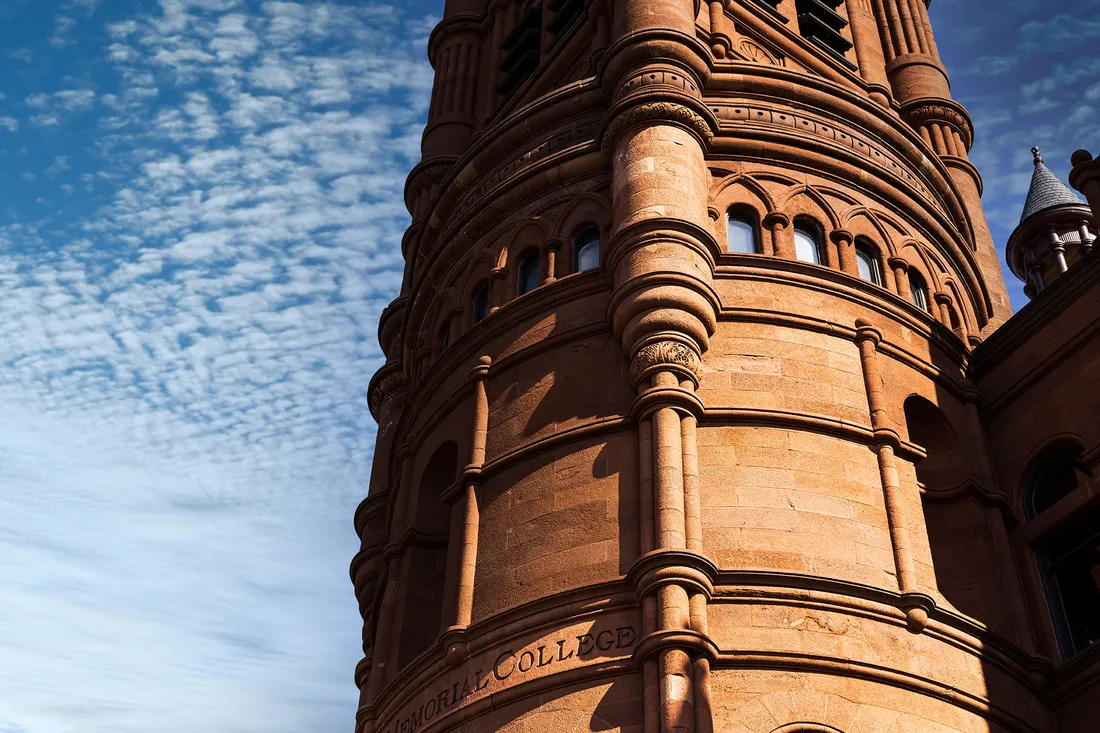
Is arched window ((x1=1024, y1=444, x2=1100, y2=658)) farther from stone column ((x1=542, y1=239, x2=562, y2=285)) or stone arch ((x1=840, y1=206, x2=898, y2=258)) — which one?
stone column ((x1=542, y1=239, x2=562, y2=285))

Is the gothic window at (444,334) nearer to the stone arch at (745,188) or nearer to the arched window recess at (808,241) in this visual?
the stone arch at (745,188)

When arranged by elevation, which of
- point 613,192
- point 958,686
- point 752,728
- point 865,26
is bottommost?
point 752,728

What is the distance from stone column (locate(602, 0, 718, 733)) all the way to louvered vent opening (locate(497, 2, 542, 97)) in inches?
306

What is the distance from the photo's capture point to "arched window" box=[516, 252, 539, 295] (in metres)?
25.2

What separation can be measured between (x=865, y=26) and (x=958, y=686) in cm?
2146

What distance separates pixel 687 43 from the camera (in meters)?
26.2

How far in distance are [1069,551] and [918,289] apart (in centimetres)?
611

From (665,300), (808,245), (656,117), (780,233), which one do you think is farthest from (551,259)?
(808,245)

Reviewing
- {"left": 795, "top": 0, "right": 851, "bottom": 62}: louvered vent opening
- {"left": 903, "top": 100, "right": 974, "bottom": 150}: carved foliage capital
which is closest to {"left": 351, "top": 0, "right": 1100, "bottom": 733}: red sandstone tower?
{"left": 795, "top": 0, "right": 851, "bottom": 62}: louvered vent opening

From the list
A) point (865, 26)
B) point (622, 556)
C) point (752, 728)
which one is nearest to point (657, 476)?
point (622, 556)

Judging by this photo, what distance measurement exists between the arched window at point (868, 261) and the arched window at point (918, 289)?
886 mm

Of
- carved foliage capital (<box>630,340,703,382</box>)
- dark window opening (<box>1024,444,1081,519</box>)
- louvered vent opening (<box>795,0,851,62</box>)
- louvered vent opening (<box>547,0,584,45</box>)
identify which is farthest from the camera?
louvered vent opening (<box>547,0,584,45</box>)

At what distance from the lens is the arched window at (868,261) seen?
25250 millimetres

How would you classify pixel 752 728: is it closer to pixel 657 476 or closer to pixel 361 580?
pixel 657 476
